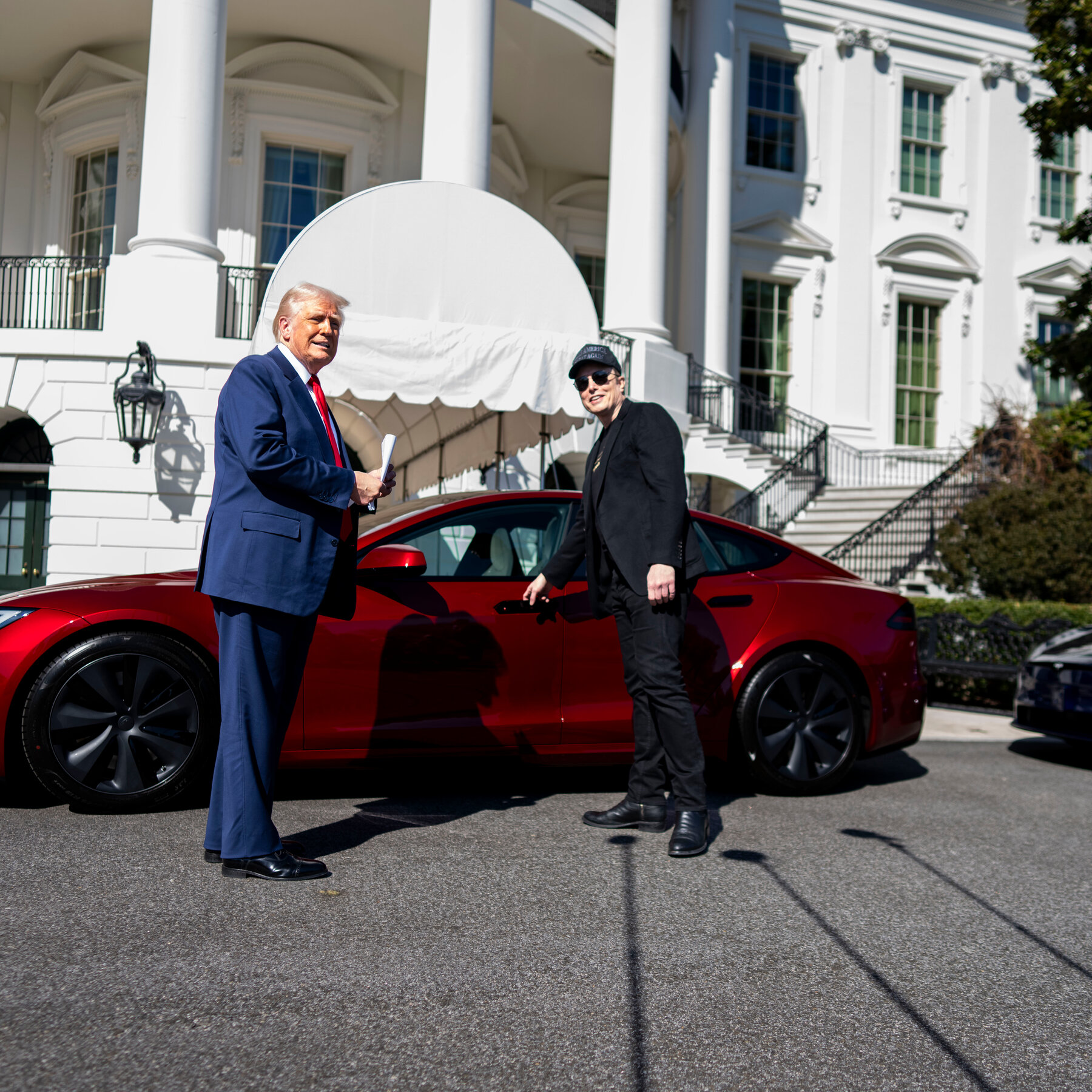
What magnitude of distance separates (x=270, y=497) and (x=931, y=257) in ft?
70.3

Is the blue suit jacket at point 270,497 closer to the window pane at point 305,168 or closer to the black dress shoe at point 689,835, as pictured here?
the black dress shoe at point 689,835

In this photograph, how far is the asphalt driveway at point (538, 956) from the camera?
8.02 ft

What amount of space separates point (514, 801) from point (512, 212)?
720 centimetres

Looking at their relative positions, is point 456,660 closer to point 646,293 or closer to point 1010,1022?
point 1010,1022

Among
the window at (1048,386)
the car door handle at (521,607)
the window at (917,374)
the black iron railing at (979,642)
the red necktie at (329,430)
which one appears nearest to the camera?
the red necktie at (329,430)

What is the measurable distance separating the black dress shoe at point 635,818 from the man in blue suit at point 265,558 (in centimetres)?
136

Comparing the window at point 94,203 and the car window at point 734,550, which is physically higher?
the window at point 94,203

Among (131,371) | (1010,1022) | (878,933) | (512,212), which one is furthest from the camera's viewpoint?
(131,371)

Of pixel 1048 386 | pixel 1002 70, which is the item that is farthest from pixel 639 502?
pixel 1002 70

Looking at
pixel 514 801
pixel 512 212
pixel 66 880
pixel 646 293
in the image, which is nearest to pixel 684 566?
pixel 514 801

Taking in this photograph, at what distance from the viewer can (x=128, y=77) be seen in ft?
52.3

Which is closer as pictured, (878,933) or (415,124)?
(878,933)

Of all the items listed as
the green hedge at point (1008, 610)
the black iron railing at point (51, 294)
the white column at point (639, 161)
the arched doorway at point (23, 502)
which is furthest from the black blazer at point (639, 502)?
the arched doorway at point (23, 502)

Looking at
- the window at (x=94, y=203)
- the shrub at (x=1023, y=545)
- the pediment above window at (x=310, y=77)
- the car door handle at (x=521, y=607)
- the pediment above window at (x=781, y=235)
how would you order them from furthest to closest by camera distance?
1. the pediment above window at (x=781, y=235)
2. the window at (x=94, y=203)
3. the pediment above window at (x=310, y=77)
4. the shrub at (x=1023, y=545)
5. the car door handle at (x=521, y=607)
